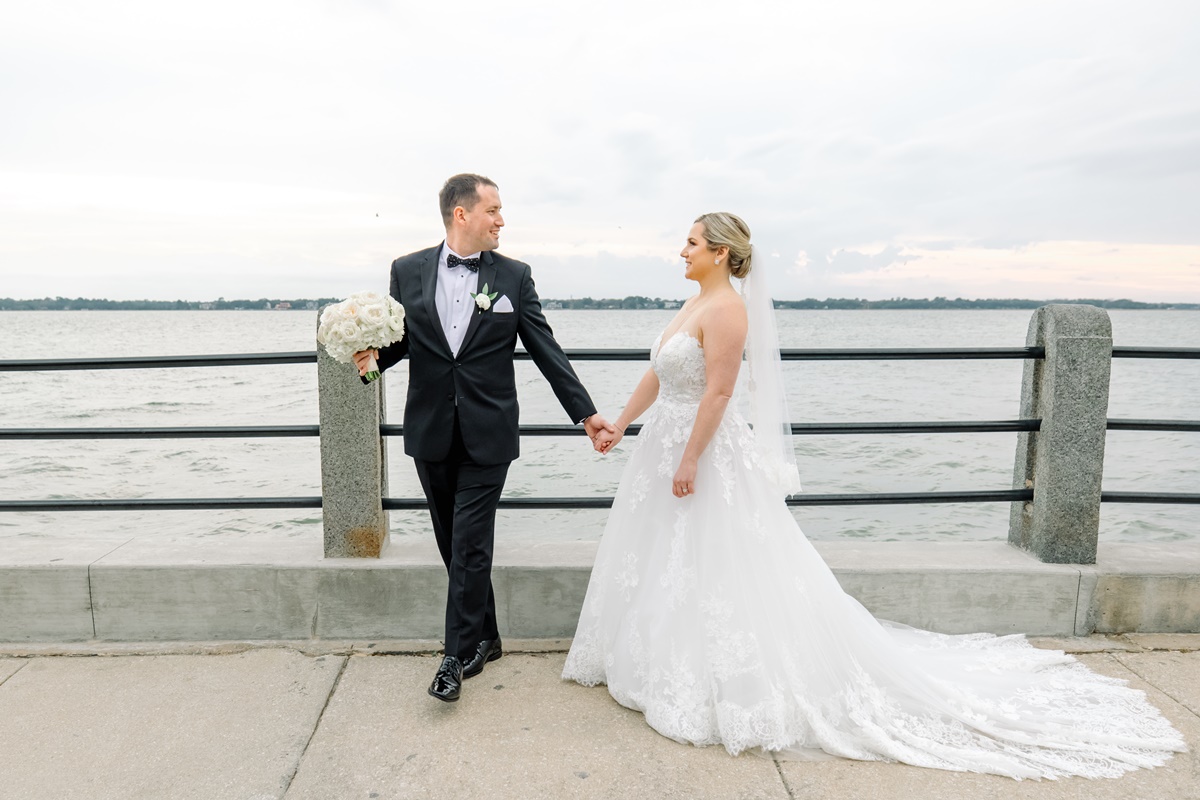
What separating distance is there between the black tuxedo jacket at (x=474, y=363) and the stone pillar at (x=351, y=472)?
51 cm

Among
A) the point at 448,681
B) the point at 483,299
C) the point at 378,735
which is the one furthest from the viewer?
the point at 483,299

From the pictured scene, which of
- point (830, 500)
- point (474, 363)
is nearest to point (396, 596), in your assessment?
point (474, 363)

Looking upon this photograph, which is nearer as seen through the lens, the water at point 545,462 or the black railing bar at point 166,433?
the black railing bar at point 166,433

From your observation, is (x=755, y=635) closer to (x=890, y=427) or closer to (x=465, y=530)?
(x=465, y=530)

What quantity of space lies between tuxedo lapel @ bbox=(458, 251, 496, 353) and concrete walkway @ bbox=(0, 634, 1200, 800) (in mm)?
1565

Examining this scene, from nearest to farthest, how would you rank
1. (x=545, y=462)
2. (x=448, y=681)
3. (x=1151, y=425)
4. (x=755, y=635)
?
(x=755, y=635) → (x=448, y=681) → (x=1151, y=425) → (x=545, y=462)

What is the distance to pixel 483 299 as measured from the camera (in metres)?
3.46

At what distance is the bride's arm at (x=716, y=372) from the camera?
3.34 meters

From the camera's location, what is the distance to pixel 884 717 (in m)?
3.12

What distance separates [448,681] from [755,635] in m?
1.30

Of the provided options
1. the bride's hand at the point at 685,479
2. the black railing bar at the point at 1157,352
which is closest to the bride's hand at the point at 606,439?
the bride's hand at the point at 685,479

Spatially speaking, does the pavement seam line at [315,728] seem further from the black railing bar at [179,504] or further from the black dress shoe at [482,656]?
the black railing bar at [179,504]

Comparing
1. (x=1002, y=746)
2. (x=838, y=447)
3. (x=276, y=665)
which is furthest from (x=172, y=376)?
(x=1002, y=746)

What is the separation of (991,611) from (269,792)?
342cm
